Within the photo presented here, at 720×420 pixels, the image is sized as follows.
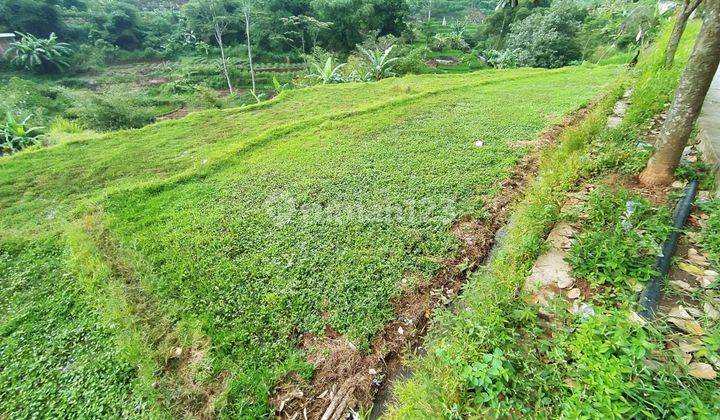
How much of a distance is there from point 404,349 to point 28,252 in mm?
4439

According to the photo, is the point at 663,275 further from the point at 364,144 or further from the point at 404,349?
the point at 364,144

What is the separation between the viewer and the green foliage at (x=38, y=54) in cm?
2184

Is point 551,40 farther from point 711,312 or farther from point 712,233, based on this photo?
point 711,312

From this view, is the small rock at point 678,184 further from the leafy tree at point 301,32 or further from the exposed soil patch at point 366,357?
the leafy tree at point 301,32

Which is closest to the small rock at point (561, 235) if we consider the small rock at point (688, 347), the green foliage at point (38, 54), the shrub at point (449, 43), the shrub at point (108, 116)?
the small rock at point (688, 347)

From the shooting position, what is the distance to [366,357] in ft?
7.80

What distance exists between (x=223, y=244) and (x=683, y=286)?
3934mm

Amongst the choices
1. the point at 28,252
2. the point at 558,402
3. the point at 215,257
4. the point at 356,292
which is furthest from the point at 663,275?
the point at 28,252

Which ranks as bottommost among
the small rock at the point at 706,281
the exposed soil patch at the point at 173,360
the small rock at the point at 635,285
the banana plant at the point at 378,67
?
the exposed soil patch at the point at 173,360

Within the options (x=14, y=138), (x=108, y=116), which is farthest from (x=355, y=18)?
(x=14, y=138)

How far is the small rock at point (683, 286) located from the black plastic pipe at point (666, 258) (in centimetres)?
8

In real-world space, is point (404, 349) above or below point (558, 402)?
below

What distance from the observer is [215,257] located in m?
A: 3.37

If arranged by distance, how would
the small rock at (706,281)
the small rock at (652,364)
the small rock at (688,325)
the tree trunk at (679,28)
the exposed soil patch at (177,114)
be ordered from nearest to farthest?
the small rock at (652,364), the small rock at (688,325), the small rock at (706,281), the tree trunk at (679,28), the exposed soil patch at (177,114)
